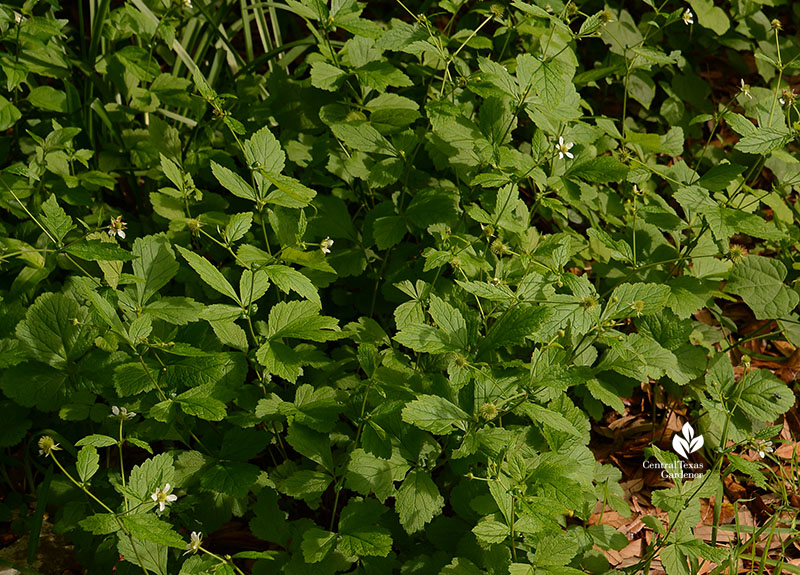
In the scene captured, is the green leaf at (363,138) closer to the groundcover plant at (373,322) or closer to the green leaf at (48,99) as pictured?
the groundcover plant at (373,322)

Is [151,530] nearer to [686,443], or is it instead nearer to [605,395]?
[605,395]

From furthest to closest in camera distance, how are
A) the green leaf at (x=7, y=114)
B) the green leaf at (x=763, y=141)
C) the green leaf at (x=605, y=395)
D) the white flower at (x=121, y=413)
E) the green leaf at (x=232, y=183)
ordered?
the green leaf at (x=7, y=114) < the green leaf at (x=605, y=395) < the green leaf at (x=763, y=141) < the green leaf at (x=232, y=183) < the white flower at (x=121, y=413)

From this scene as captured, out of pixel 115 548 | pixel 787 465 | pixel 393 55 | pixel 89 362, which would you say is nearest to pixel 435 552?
pixel 115 548

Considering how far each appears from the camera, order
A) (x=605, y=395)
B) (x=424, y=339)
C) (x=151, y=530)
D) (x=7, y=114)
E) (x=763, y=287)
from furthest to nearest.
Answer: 1. (x=763, y=287)
2. (x=7, y=114)
3. (x=605, y=395)
4. (x=424, y=339)
5. (x=151, y=530)

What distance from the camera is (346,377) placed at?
76.1 inches

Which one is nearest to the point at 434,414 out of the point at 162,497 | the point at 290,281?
the point at 290,281

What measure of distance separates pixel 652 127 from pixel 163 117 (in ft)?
6.49

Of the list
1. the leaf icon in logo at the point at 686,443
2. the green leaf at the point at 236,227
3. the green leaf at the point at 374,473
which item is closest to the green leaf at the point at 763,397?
the leaf icon in logo at the point at 686,443

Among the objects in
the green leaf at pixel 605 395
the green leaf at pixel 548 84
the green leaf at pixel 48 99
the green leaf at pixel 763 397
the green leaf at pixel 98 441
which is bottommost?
the green leaf at pixel 763 397

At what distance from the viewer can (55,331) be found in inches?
69.1

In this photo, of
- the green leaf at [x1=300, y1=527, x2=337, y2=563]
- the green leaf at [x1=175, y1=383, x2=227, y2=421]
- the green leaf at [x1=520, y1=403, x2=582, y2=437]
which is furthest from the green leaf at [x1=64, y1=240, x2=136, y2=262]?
the green leaf at [x1=520, y1=403, x2=582, y2=437]

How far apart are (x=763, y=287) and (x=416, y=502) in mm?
1271

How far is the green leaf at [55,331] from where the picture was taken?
174cm

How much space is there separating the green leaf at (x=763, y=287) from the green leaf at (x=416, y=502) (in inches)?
44.2
